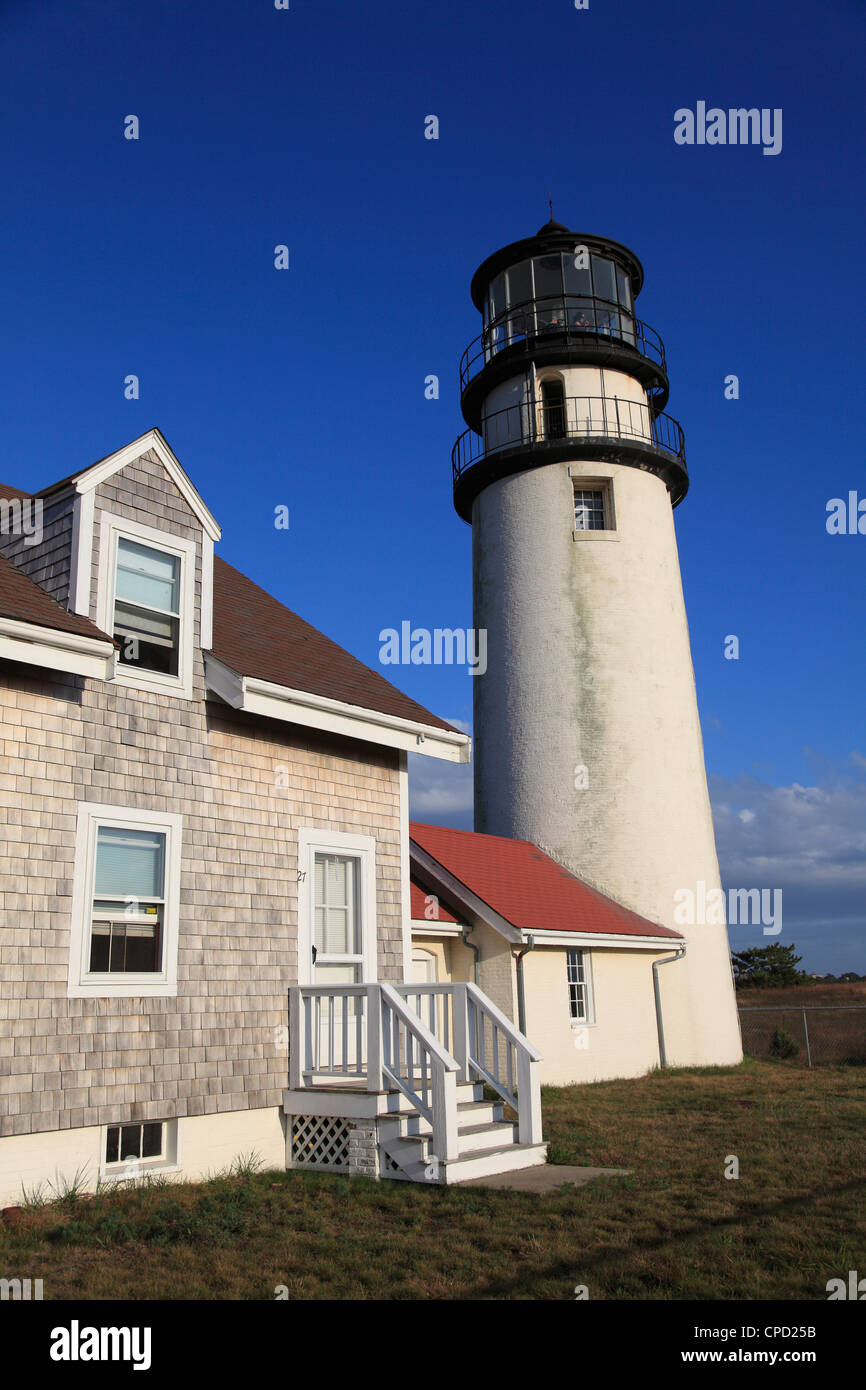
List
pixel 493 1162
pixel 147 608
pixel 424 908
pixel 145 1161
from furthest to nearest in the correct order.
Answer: pixel 424 908 → pixel 147 608 → pixel 493 1162 → pixel 145 1161

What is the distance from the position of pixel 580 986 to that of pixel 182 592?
1171cm

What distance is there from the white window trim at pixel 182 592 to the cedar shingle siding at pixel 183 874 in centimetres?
10

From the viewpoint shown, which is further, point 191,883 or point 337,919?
point 337,919

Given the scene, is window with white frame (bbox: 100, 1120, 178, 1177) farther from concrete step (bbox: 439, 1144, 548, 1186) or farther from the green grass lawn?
concrete step (bbox: 439, 1144, 548, 1186)

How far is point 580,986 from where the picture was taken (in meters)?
19.1

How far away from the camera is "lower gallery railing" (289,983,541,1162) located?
9352 millimetres

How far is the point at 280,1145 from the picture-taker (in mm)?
10375

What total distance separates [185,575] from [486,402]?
15751 mm

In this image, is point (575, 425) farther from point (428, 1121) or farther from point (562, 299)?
point (428, 1121)

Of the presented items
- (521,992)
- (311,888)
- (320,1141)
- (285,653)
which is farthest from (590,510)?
(320,1141)

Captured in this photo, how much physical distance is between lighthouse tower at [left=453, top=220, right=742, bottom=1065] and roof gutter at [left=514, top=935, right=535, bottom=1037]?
3.99 meters

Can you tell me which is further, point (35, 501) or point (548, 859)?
point (548, 859)
